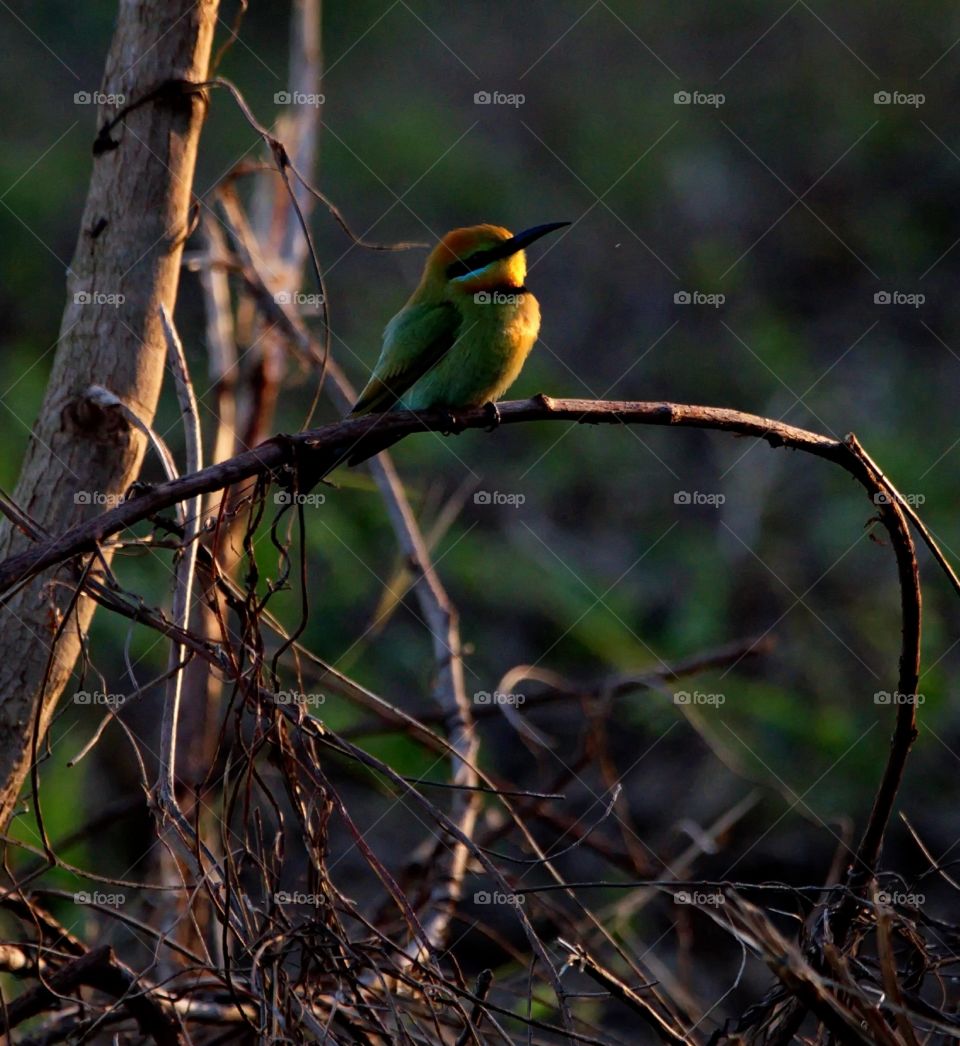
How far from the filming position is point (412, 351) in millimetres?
3648

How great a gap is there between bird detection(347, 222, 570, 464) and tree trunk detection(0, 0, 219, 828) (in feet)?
3.73

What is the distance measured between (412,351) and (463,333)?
6.7 inches

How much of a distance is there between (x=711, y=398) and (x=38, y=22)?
5.94 metres

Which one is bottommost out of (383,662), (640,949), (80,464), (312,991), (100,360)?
(640,949)

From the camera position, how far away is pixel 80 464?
2262mm

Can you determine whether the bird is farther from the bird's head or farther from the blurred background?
the blurred background

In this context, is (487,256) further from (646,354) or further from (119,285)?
(646,354)

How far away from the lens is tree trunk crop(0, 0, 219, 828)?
2.25 metres

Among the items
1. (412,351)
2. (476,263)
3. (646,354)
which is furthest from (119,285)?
(646,354)

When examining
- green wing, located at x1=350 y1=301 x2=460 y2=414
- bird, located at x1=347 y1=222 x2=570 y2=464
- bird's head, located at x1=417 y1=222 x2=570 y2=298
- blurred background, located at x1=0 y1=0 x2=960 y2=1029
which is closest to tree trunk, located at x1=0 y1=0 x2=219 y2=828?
bird, located at x1=347 y1=222 x2=570 y2=464

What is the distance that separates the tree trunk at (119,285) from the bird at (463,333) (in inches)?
44.7

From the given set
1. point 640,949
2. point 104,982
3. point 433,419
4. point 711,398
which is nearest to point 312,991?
point 104,982

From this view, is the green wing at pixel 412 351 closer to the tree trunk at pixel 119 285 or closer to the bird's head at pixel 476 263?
the bird's head at pixel 476 263

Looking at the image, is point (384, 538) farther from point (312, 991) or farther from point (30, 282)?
point (312, 991)
